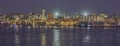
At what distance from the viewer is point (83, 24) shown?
13050 cm

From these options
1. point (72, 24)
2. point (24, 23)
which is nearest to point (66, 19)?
point (72, 24)

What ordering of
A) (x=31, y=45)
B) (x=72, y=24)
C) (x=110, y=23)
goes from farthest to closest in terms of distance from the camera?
1. (x=110, y=23)
2. (x=72, y=24)
3. (x=31, y=45)

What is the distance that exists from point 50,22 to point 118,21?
872 inches

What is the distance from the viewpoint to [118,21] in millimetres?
139250

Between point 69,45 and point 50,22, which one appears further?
point 50,22

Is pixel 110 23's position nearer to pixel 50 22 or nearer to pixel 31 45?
pixel 50 22

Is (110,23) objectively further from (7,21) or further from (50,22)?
(7,21)

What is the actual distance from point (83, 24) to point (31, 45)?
93000 millimetres

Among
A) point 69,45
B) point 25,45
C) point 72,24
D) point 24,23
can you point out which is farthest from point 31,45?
point 24,23

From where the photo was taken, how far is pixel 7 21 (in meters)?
132

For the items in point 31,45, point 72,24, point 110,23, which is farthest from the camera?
point 110,23

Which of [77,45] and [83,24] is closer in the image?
[77,45]

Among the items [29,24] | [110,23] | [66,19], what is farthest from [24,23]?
[110,23]

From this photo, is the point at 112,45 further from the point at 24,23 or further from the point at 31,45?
the point at 24,23
